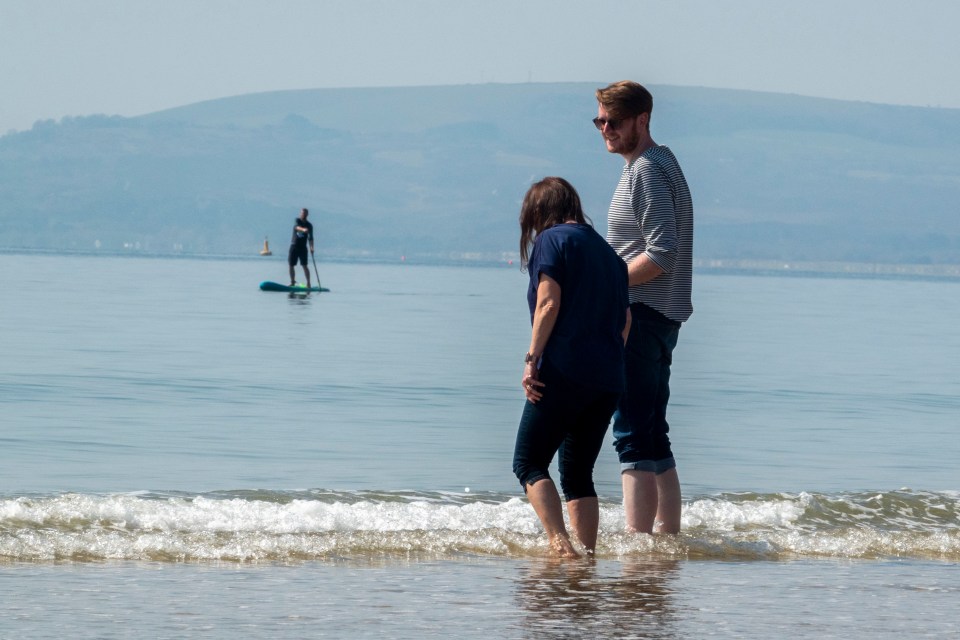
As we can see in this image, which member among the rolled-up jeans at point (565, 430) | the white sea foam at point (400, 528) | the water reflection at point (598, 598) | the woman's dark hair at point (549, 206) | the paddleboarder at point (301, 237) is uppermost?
the paddleboarder at point (301, 237)

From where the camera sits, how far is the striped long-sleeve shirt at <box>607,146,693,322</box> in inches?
260

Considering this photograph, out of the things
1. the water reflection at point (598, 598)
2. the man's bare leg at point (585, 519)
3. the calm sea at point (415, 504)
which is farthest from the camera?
the man's bare leg at point (585, 519)

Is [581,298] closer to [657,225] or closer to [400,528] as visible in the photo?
[657,225]

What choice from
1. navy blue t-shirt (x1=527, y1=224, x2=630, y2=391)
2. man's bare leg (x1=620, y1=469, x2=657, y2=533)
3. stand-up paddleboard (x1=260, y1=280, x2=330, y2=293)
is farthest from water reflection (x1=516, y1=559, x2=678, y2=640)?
stand-up paddleboard (x1=260, y1=280, x2=330, y2=293)

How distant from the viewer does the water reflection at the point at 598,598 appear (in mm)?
5133

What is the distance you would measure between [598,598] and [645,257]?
1539 millimetres

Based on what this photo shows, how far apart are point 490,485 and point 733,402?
19.1 ft

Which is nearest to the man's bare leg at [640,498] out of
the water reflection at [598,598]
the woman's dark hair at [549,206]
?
the water reflection at [598,598]

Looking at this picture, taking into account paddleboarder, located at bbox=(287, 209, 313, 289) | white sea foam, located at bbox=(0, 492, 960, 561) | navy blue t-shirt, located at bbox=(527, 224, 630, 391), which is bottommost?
white sea foam, located at bbox=(0, 492, 960, 561)

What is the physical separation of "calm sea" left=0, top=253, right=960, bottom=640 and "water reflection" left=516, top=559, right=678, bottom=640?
0.02 meters

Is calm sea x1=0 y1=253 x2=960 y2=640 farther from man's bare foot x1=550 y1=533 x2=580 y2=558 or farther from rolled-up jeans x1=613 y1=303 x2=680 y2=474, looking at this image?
rolled-up jeans x1=613 y1=303 x2=680 y2=474

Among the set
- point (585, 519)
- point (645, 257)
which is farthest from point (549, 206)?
point (585, 519)

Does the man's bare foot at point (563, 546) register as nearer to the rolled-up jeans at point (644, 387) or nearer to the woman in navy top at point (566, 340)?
the woman in navy top at point (566, 340)

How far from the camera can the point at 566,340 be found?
622 cm
